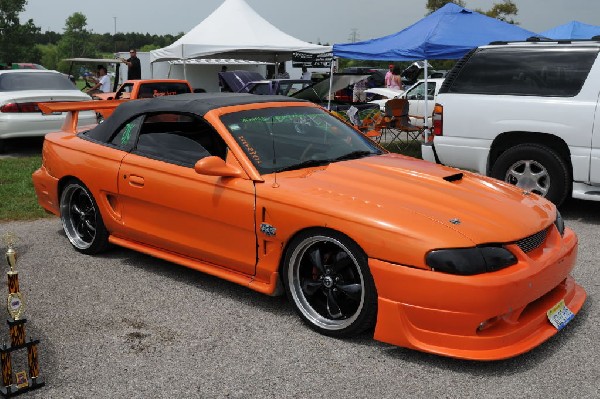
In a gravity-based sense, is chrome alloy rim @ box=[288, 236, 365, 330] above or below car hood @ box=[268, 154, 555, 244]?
below

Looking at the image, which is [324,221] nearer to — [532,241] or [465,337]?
[465,337]

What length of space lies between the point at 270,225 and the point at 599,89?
419 cm

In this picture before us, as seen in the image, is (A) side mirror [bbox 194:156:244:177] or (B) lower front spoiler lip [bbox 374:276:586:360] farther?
(A) side mirror [bbox 194:156:244:177]

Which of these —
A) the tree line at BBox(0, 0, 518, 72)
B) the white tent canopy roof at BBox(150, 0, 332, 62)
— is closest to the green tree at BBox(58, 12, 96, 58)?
the tree line at BBox(0, 0, 518, 72)

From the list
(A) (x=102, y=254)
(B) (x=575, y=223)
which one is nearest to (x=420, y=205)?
(A) (x=102, y=254)

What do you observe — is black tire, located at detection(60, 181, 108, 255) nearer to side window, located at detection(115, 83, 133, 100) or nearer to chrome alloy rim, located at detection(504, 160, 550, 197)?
chrome alloy rim, located at detection(504, 160, 550, 197)

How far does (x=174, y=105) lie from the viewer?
470 cm

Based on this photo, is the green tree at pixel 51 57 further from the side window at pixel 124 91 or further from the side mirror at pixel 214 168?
the side mirror at pixel 214 168

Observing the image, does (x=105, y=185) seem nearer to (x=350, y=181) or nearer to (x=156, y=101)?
(x=156, y=101)

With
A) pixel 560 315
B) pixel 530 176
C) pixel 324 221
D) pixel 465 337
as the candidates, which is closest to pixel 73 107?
pixel 324 221

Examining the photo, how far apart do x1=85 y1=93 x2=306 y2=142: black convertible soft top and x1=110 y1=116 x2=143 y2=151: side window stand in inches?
1.8

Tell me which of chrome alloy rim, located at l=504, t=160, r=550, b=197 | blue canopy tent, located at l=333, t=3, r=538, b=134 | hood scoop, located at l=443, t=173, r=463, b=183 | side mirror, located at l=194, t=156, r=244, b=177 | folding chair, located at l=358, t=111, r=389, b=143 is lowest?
chrome alloy rim, located at l=504, t=160, r=550, b=197

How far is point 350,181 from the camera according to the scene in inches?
155

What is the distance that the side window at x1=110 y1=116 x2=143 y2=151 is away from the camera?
16.0 feet
